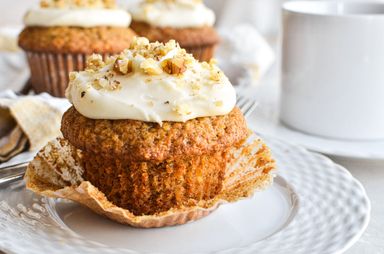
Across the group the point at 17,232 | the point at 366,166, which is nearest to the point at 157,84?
the point at 17,232

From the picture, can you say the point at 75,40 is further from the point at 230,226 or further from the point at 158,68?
the point at 230,226

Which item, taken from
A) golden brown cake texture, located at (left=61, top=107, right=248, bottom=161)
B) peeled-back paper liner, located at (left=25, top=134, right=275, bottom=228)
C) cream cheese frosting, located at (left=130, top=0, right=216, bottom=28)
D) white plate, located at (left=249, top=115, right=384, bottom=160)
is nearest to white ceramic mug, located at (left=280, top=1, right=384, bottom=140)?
white plate, located at (left=249, top=115, right=384, bottom=160)

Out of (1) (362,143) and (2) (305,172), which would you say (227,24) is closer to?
(1) (362,143)

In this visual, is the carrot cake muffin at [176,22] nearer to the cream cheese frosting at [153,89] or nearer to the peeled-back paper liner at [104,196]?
the peeled-back paper liner at [104,196]

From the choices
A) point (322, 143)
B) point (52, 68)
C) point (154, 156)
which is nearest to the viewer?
point (154, 156)

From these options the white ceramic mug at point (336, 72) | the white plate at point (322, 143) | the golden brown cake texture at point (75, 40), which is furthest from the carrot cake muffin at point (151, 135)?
the golden brown cake texture at point (75, 40)

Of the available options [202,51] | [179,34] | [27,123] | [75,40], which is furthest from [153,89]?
[202,51]
